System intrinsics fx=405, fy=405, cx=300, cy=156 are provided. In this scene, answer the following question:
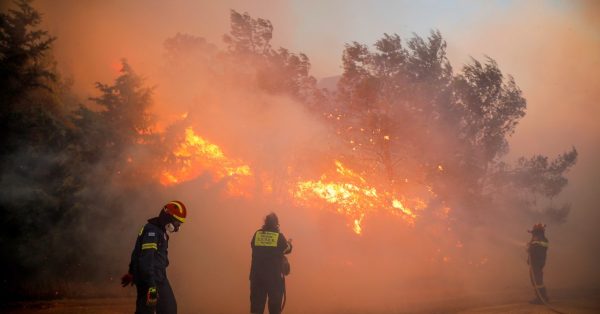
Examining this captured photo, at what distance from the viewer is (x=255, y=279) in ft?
25.0

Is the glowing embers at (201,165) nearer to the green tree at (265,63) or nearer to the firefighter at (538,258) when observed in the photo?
the green tree at (265,63)

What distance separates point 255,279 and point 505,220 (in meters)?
20.5

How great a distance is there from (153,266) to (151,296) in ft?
1.32

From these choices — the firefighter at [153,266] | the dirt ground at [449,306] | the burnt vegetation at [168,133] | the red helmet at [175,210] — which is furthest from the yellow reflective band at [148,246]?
the burnt vegetation at [168,133]

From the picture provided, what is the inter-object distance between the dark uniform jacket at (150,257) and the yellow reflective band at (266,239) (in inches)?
83.0

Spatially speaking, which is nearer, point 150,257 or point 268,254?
point 150,257

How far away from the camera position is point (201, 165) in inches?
699

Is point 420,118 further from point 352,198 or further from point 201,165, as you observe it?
point 201,165

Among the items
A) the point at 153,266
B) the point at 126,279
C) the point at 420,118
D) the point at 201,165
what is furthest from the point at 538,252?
the point at 201,165

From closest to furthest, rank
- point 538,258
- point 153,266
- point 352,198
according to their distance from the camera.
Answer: point 153,266, point 538,258, point 352,198

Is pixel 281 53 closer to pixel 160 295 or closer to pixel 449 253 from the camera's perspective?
pixel 449 253

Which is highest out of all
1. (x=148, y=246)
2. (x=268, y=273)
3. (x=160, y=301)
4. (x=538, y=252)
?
(x=148, y=246)

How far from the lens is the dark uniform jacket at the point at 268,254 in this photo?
7.59m

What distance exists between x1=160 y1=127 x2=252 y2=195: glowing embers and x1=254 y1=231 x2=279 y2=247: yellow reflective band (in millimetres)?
8783
